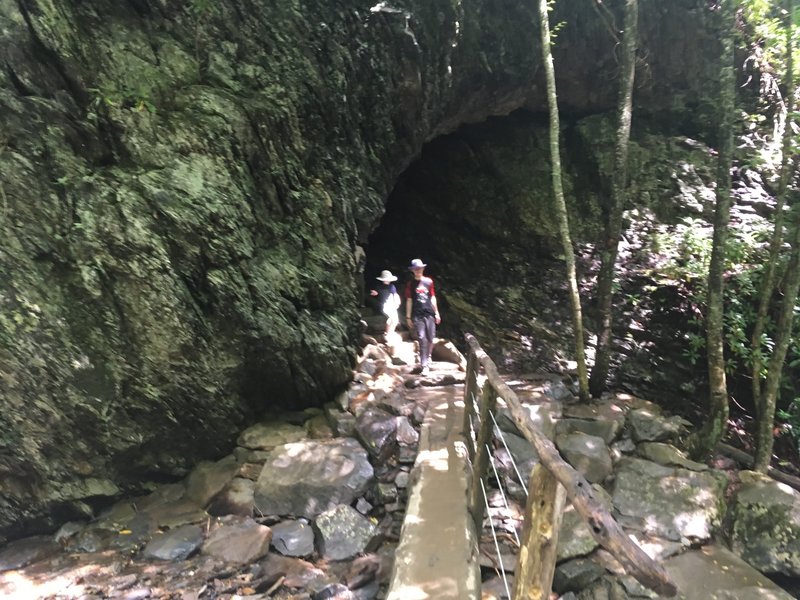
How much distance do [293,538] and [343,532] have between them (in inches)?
21.9

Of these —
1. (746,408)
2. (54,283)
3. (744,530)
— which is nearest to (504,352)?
(746,408)

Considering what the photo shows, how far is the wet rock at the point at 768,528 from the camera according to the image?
5.37m

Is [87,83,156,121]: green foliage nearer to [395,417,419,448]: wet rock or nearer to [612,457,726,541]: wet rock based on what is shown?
[395,417,419,448]: wet rock

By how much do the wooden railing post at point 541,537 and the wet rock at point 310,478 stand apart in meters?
3.32

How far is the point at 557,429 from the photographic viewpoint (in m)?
6.99

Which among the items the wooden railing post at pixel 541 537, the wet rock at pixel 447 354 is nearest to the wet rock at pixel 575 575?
the wooden railing post at pixel 541 537

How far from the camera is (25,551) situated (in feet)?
16.8

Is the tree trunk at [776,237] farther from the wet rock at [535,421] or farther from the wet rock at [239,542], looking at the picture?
the wet rock at [239,542]

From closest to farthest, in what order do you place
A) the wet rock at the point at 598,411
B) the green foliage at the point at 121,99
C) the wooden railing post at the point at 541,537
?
the wooden railing post at the point at 541,537 < the green foliage at the point at 121,99 < the wet rock at the point at 598,411

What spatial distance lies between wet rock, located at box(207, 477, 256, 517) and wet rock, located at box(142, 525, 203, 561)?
31 centimetres

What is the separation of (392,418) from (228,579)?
282 centimetres

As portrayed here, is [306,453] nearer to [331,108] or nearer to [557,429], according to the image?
[557,429]

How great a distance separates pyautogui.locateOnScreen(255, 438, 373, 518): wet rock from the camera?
→ 5.41 metres

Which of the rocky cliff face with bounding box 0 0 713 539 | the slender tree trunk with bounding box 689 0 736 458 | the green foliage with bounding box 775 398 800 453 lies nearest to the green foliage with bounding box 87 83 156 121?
the rocky cliff face with bounding box 0 0 713 539
